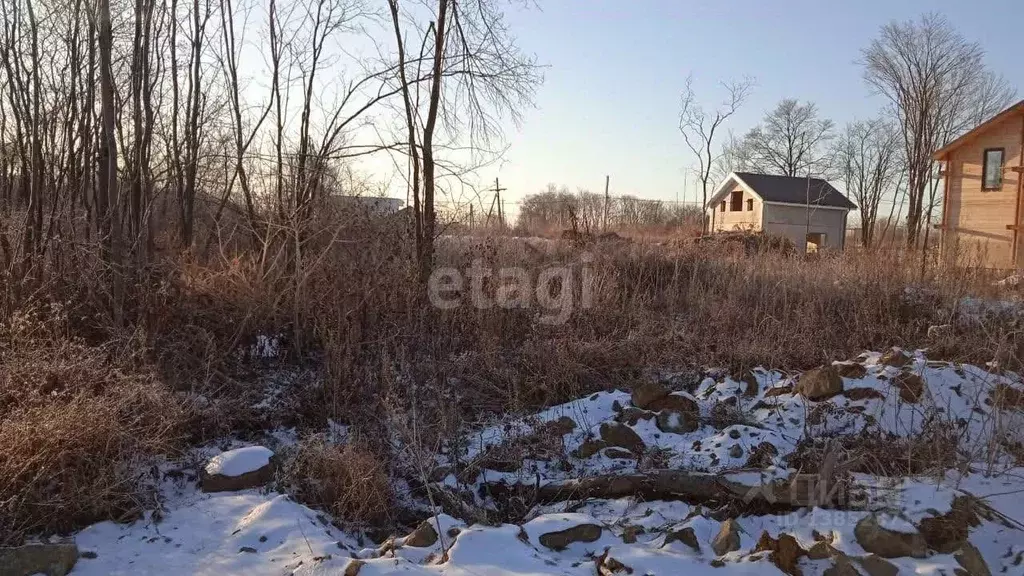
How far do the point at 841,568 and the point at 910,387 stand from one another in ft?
7.96

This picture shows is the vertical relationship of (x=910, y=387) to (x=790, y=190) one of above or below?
below

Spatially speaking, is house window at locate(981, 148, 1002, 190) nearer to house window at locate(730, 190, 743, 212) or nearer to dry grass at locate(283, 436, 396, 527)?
house window at locate(730, 190, 743, 212)

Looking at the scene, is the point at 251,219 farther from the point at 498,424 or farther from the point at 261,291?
the point at 498,424

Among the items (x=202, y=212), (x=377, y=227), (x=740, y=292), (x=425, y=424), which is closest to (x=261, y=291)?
(x=377, y=227)

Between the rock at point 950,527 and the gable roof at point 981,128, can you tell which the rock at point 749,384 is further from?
the gable roof at point 981,128

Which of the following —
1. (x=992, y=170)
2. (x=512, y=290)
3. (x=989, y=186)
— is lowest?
(x=512, y=290)

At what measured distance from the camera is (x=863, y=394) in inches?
183

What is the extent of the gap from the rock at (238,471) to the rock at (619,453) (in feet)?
6.91

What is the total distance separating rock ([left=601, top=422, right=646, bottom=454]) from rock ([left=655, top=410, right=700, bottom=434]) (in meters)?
0.28

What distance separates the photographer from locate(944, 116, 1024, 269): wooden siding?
51.0ft

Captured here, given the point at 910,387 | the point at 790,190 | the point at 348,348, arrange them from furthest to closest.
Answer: the point at 790,190 → the point at 348,348 → the point at 910,387

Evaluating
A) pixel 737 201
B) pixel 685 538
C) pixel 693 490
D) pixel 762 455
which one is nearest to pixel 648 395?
pixel 762 455

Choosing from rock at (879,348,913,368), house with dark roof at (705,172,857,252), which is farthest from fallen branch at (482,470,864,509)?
house with dark roof at (705,172,857,252)

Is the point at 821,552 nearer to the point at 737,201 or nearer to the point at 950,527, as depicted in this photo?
the point at 950,527
